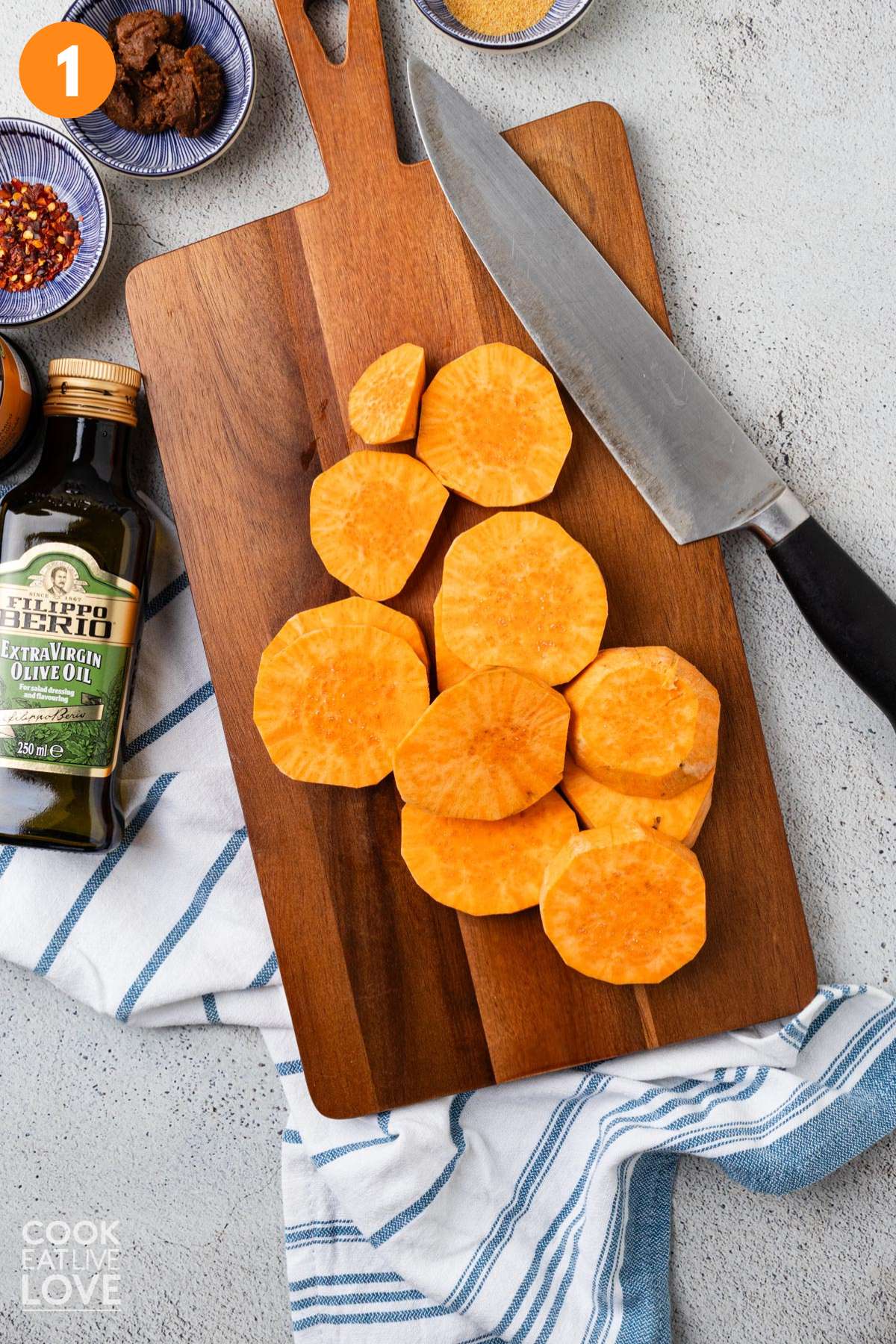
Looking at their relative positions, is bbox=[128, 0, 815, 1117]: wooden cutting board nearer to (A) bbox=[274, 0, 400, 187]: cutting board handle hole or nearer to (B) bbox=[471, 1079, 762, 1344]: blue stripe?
(A) bbox=[274, 0, 400, 187]: cutting board handle hole

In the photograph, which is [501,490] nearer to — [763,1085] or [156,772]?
[156,772]

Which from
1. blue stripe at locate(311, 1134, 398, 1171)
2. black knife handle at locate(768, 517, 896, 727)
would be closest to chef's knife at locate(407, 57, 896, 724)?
black knife handle at locate(768, 517, 896, 727)

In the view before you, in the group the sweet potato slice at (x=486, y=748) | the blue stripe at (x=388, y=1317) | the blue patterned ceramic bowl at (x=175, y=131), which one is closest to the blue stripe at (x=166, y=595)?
the sweet potato slice at (x=486, y=748)

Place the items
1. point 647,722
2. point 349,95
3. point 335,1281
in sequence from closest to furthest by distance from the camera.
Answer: point 647,722 → point 349,95 → point 335,1281

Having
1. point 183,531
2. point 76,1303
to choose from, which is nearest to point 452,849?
point 183,531

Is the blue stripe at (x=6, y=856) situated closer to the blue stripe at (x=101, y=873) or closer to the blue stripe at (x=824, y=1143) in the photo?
the blue stripe at (x=101, y=873)

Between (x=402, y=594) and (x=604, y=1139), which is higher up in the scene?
(x=402, y=594)

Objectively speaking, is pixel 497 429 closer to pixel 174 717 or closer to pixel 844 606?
pixel 844 606

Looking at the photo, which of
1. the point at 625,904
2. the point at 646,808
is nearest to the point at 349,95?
the point at 646,808
